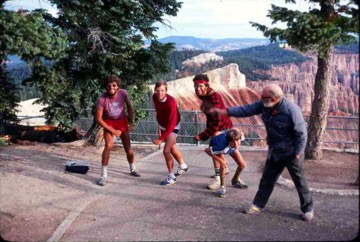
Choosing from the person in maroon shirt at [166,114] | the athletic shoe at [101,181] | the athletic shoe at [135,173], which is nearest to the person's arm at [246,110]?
the person in maroon shirt at [166,114]

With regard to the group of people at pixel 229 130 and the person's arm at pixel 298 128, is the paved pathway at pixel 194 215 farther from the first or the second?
the person's arm at pixel 298 128

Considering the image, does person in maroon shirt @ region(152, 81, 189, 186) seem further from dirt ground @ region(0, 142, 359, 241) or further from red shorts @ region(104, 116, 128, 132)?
dirt ground @ region(0, 142, 359, 241)

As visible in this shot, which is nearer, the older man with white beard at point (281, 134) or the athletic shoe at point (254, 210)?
the older man with white beard at point (281, 134)

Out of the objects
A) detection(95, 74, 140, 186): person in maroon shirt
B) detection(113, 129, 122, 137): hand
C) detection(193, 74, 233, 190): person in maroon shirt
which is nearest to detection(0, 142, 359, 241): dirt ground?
detection(95, 74, 140, 186): person in maroon shirt

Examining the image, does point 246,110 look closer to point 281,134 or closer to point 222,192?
point 281,134

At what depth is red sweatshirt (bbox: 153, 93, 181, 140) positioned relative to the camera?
543 cm

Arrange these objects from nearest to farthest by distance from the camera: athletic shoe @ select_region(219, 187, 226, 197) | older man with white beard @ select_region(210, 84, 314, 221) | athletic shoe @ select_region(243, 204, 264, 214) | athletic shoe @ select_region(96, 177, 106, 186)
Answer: older man with white beard @ select_region(210, 84, 314, 221)
athletic shoe @ select_region(243, 204, 264, 214)
athletic shoe @ select_region(219, 187, 226, 197)
athletic shoe @ select_region(96, 177, 106, 186)

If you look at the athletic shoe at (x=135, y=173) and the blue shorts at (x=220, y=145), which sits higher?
the blue shorts at (x=220, y=145)

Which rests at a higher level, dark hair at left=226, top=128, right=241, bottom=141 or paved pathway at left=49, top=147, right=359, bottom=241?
dark hair at left=226, top=128, right=241, bottom=141

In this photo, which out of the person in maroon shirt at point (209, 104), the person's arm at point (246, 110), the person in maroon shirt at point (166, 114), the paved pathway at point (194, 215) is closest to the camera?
the paved pathway at point (194, 215)

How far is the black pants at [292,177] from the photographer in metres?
3.94

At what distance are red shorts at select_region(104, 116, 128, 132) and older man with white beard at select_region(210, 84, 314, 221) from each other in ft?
7.23

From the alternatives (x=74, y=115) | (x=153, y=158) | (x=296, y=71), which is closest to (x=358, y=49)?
(x=296, y=71)

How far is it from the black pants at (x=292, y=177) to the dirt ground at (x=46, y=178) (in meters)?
0.30
